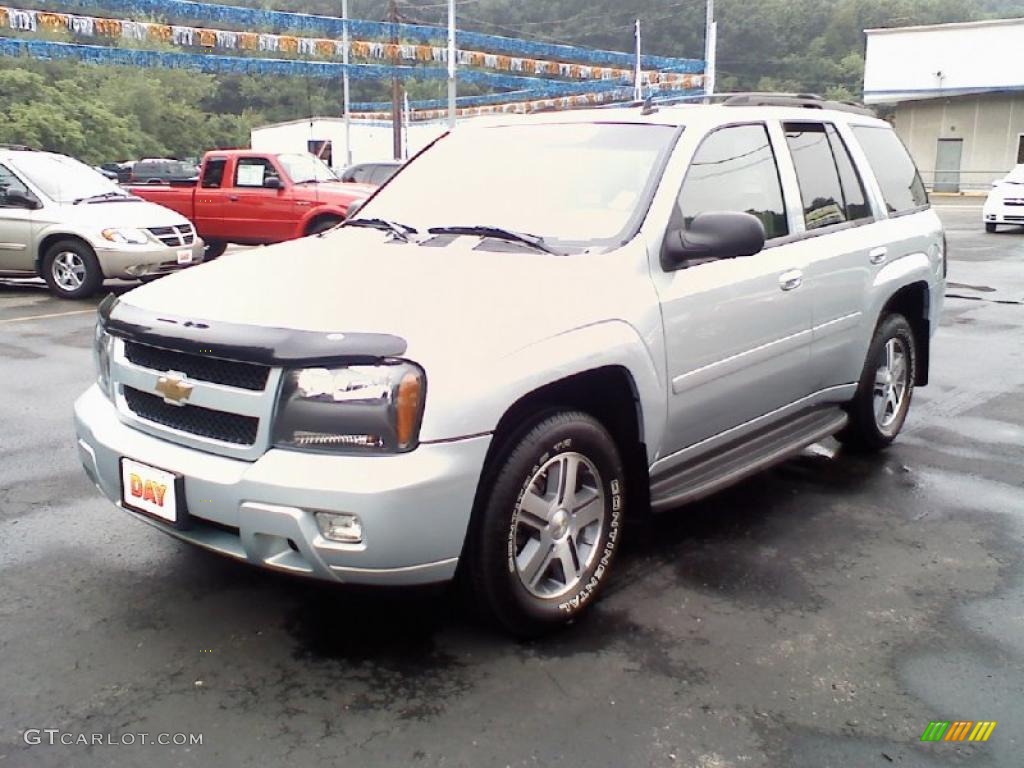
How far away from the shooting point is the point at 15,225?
11.2 meters

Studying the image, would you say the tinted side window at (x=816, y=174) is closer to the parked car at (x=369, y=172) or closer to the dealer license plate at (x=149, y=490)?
the dealer license plate at (x=149, y=490)

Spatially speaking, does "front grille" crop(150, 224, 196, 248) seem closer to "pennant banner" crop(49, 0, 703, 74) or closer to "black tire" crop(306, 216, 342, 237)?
"black tire" crop(306, 216, 342, 237)

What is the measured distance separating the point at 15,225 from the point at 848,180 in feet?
32.4

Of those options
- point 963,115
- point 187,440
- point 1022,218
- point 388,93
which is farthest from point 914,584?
point 388,93

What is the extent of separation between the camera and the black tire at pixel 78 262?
11133 mm

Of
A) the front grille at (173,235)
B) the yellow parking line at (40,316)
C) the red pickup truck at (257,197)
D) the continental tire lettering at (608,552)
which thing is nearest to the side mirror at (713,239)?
the continental tire lettering at (608,552)

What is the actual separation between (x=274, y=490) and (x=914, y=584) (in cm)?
254

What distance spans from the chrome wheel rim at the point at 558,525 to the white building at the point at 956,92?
4201 cm

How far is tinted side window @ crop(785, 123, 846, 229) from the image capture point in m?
4.58

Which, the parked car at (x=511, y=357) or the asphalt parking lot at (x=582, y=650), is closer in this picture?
the asphalt parking lot at (x=582, y=650)

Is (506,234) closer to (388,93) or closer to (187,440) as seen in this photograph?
(187,440)

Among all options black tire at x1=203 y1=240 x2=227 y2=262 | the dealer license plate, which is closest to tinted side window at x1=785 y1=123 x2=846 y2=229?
the dealer license plate

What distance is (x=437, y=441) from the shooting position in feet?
9.32

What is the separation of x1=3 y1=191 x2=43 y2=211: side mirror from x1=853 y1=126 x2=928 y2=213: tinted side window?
9613 mm
